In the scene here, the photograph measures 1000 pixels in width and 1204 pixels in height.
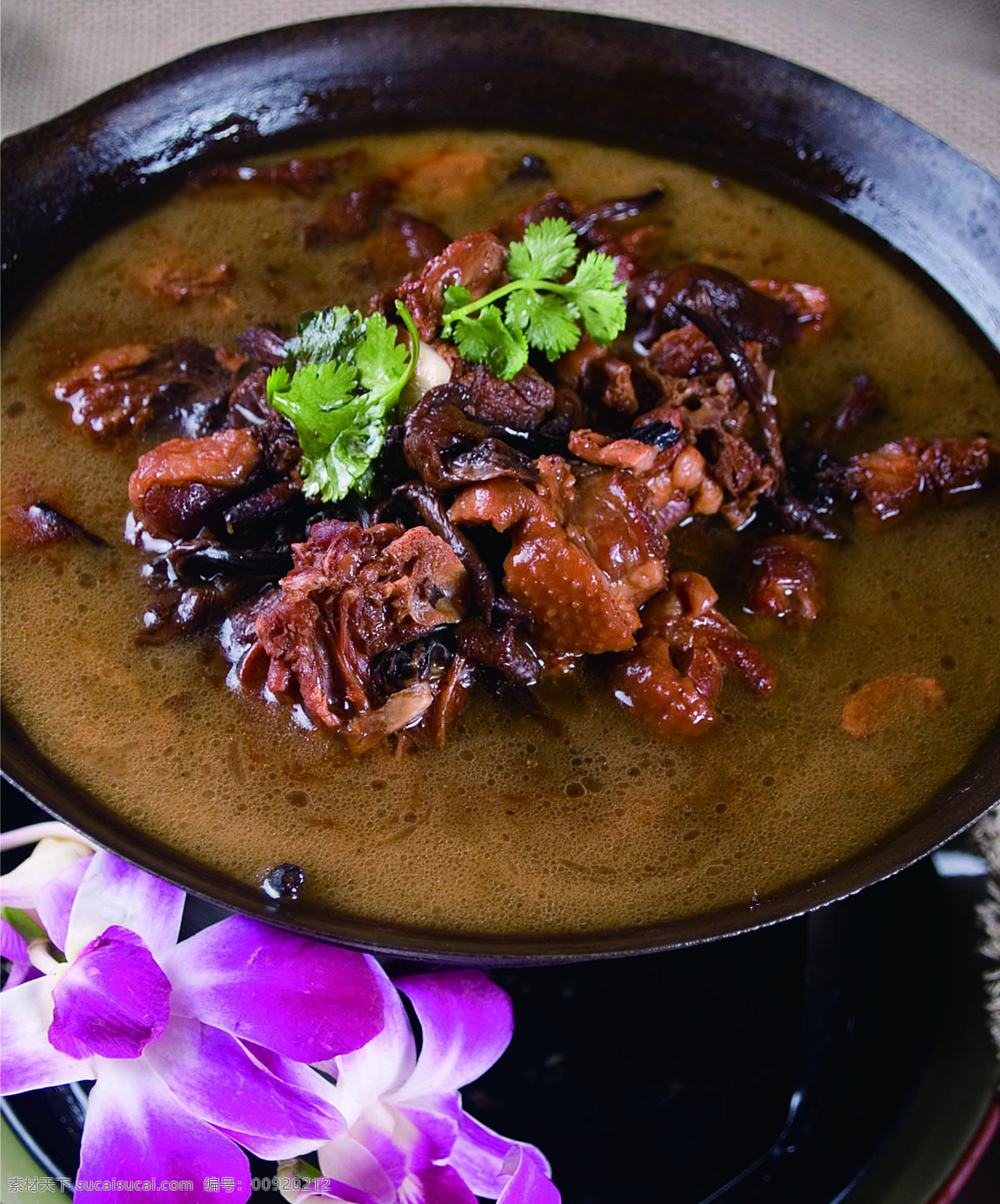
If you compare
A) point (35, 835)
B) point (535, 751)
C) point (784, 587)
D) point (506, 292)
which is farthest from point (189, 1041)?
point (506, 292)

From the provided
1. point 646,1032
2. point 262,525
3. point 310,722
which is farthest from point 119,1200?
point 262,525

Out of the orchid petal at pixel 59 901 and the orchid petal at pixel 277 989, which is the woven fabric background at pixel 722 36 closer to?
the orchid petal at pixel 59 901

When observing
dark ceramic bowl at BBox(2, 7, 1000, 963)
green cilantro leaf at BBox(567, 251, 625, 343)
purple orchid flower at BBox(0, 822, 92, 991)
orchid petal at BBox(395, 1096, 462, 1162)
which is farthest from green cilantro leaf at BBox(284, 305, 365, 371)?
orchid petal at BBox(395, 1096, 462, 1162)

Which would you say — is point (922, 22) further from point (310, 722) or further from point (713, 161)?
point (310, 722)

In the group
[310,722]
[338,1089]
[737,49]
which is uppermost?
[737,49]

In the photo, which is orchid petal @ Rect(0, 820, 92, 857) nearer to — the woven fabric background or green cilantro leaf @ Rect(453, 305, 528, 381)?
green cilantro leaf @ Rect(453, 305, 528, 381)
